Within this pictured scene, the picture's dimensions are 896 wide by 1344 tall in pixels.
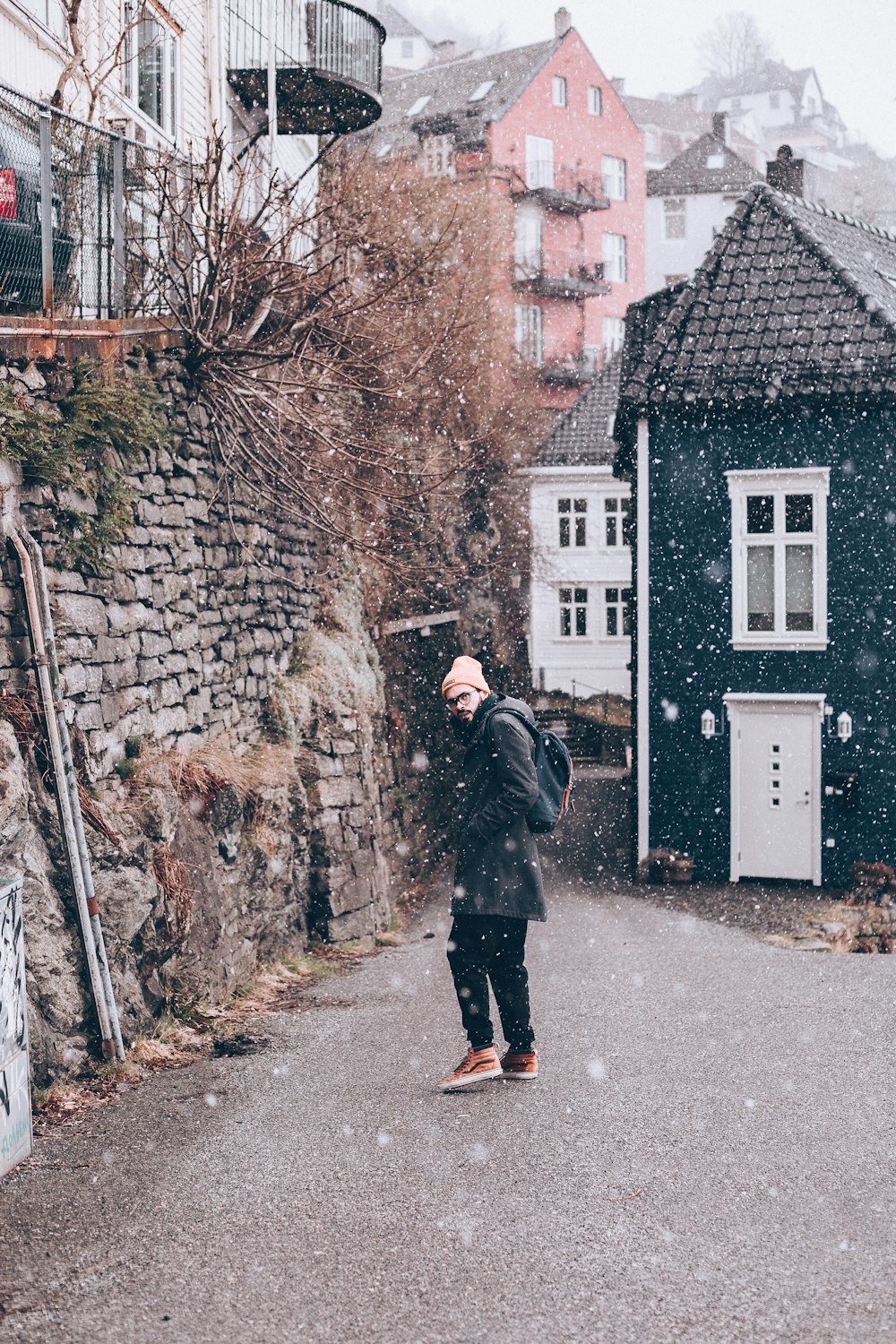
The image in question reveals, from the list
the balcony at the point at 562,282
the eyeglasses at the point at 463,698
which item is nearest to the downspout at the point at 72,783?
the eyeglasses at the point at 463,698

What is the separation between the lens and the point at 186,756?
9.84m

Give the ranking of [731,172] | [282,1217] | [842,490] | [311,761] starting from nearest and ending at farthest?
[282,1217] < [311,761] < [842,490] < [731,172]

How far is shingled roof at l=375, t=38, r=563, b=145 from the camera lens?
3925cm

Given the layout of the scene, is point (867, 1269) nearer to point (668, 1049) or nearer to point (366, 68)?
point (668, 1049)

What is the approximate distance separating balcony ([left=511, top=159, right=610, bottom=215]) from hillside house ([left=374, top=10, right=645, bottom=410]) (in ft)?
0.12

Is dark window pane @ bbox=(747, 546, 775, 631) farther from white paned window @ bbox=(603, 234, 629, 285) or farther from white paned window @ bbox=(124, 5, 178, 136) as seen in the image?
white paned window @ bbox=(603, 234, 629, 285)

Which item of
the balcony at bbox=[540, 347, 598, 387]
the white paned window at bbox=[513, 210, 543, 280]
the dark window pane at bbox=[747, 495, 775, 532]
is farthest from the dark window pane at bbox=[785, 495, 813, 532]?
the white paned window at bbox=[513, 210, 543, 280]

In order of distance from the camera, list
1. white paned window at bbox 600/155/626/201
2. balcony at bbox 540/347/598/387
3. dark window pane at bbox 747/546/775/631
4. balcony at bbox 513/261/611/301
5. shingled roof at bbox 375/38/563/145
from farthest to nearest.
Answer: white paned window at bbox 600/155/626/201, shingled roof at bbox 375/38/563/145, balcony at bbox 513/261/611/301, balcony at bbox 540/347/598/387, dark window pane at bbox 747/546/775/631

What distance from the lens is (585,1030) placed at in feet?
25.2

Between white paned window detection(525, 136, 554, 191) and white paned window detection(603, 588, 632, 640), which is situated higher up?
white paned window detection(525, 136, 554, 191)

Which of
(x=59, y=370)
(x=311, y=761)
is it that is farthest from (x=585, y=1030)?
(x=311, y=761)

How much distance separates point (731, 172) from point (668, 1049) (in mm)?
52375

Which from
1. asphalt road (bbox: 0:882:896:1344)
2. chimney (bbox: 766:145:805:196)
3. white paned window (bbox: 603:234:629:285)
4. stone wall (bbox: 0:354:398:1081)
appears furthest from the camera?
white paned window (bbox: 603:234:629:285)

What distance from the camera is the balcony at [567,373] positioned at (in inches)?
1486
